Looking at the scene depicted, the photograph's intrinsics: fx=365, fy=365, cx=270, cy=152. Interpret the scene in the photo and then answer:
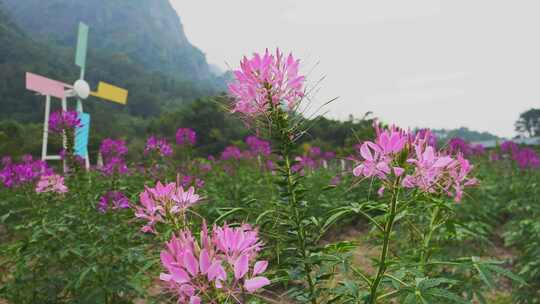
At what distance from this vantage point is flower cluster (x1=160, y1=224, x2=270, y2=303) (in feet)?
2.33

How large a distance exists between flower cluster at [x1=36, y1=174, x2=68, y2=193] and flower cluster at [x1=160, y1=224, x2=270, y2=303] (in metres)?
3.03

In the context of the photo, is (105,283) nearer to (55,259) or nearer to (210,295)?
(55,259)

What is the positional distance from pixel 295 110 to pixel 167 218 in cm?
57

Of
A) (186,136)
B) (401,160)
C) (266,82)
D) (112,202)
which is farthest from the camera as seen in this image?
(186,136)

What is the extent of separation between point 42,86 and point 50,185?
12799 mm

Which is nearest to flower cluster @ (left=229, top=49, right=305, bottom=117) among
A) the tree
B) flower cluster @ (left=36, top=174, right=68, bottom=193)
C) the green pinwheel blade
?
flower cluster @ (left=36, top=174, right=68, bottom=193)

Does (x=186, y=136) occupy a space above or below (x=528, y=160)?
below

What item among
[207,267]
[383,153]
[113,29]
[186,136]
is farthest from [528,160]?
[113,29]

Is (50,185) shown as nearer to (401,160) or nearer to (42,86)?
(401,160)

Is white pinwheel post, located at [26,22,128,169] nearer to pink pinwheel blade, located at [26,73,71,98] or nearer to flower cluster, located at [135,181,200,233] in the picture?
pink pinwheel blade, located at [26,73,71,98]

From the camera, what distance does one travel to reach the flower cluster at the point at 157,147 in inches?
166

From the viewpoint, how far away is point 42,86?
45.6ft

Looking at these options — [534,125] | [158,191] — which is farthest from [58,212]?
[534,125]

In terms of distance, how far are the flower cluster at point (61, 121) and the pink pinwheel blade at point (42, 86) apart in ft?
42.2
